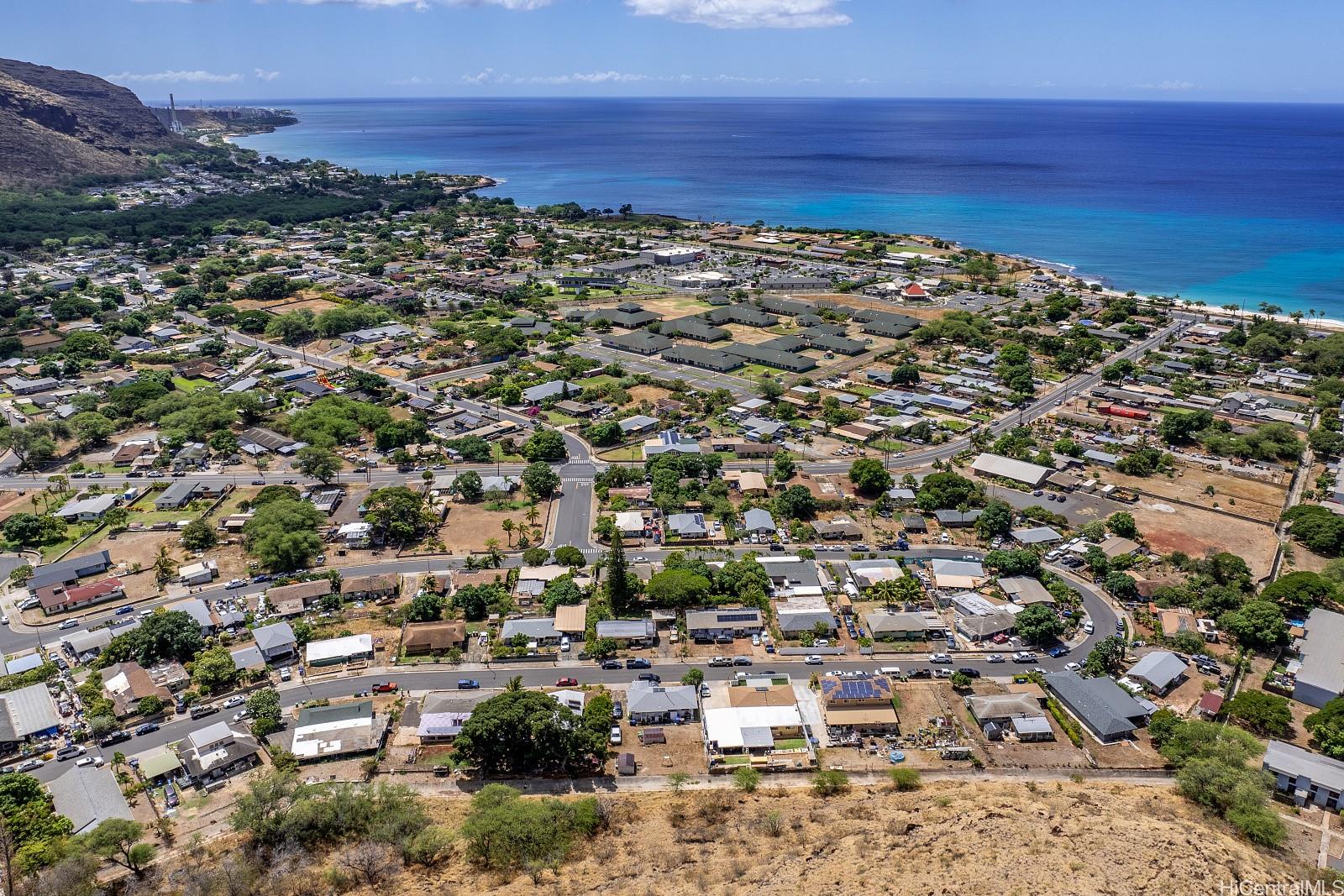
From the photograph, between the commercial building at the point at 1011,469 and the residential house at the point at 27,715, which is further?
the commercial building at the point at 1011,469

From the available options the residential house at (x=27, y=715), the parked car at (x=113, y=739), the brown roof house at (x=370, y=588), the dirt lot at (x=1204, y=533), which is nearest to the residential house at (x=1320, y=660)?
the dirt lot at (x=1204, y=533)

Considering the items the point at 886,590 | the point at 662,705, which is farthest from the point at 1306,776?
the point at 662,705

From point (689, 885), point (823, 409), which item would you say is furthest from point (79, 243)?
point (689, 885)

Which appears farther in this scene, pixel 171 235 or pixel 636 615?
pixel 171 235

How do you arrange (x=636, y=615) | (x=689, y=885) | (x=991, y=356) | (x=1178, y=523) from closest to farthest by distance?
(x=689, y=885) < (x=636, y=615) < (x=1178, y=523) < (x=991, y=356)

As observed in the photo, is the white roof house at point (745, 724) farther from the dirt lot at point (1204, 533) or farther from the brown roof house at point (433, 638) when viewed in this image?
the dirt lot at point (1204, 533)

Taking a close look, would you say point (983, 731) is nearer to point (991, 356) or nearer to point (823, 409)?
point (823, 409)

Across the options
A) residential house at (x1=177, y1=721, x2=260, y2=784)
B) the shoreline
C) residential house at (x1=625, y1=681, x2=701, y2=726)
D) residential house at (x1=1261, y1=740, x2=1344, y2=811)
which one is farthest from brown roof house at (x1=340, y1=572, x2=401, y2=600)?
the shoreline
